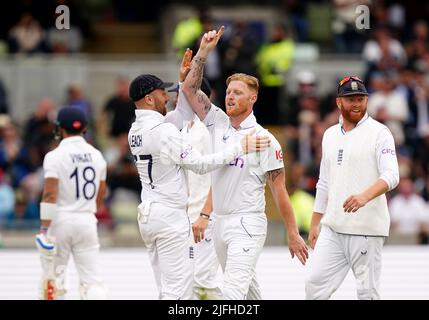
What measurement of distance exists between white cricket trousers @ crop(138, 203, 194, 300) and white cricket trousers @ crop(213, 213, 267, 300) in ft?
1.16

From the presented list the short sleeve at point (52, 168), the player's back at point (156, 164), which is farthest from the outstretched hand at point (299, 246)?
the short sleeve at point (52, 168)

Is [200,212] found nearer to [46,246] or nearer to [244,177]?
[244,177]

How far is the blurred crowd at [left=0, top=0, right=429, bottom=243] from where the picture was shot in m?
21.3

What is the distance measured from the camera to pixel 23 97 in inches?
950

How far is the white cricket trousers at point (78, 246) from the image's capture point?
13.5 metres

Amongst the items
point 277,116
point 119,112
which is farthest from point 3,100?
point 277,116

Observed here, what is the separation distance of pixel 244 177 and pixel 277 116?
12.1m

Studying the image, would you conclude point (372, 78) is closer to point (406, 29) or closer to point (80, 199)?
point (406, 29)

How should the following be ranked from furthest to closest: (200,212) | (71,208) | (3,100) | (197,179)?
1. (3,100)
2. (197,179)
3. (71,208)
4. (200,212)

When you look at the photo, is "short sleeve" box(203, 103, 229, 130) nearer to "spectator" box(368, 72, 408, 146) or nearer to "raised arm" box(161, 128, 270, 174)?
"raised arm" box(161, 128, 270, 174)

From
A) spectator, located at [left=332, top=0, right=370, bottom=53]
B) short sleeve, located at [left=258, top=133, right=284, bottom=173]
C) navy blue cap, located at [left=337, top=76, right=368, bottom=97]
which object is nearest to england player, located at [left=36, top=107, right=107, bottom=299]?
short sleeve, located at [left=258, top=133, right=284, bottom=173]

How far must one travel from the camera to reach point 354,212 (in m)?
12.0
